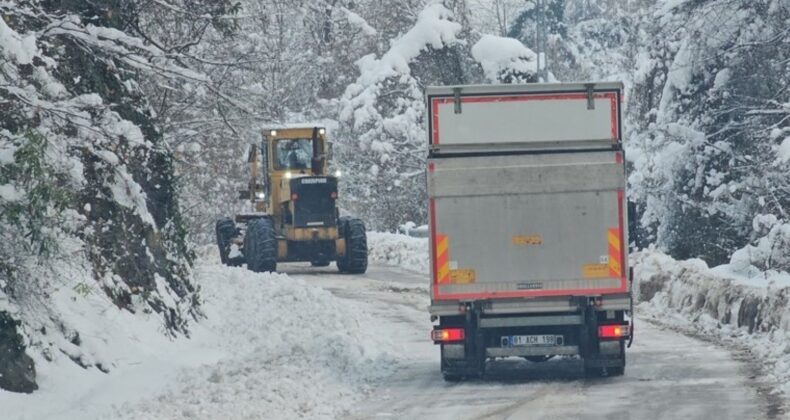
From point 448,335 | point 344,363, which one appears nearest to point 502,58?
point 344,363

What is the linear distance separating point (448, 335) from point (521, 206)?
66.0 inches

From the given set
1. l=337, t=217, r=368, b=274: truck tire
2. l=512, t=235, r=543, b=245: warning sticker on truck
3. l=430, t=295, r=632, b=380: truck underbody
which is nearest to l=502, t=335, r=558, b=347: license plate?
l=430, t=295, r=632, b=380: truck underbody

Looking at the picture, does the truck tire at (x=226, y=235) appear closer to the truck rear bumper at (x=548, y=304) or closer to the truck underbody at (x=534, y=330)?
the truck underbody at (x=534, y=330)

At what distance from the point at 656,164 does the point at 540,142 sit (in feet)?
56.9

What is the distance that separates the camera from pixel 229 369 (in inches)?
594

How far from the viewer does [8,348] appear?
1319 centimetres

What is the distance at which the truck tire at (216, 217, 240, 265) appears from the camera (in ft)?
115

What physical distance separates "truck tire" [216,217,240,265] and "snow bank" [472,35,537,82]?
14192 mm

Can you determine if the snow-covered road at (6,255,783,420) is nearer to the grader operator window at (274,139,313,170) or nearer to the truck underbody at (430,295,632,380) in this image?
the truck underbody at (430,295,632,380)

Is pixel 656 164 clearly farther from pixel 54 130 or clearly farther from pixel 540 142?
pixel 54 130

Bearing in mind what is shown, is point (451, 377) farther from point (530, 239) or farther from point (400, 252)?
point (400, 252)

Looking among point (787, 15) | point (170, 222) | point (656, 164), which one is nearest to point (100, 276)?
point (170, 222)

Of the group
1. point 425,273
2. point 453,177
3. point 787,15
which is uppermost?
point 787,15

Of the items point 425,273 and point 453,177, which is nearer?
point 453,177
